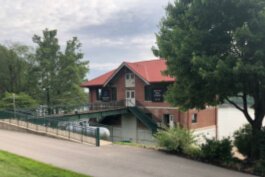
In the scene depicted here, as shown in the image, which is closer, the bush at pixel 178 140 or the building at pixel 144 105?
the bush at pixel 178 140

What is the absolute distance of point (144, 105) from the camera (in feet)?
126

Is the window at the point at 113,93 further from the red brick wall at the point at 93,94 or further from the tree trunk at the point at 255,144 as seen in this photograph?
the tree trunk at the point at 255,144

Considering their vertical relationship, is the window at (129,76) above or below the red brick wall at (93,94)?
→ above

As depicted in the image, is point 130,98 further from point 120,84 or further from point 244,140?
point 244,140

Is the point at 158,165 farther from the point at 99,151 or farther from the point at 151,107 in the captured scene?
the point at 151,107

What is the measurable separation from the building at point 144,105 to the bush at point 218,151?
1827 centimetres

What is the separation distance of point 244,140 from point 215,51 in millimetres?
5014

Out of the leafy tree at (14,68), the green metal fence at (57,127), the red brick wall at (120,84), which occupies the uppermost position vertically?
the leafy tree at (14,68)

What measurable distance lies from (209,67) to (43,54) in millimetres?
40307

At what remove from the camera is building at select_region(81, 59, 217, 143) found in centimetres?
3591

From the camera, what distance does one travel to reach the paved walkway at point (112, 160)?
42.0 feet

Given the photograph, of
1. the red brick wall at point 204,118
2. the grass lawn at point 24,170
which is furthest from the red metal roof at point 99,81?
the grass lawn at point 24,170

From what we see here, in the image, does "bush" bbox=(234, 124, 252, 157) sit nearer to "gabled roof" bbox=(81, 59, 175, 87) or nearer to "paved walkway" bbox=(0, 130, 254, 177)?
"paved walkway" bbox=(0, 130, 254, 177)

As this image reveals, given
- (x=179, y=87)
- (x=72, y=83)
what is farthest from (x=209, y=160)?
(x=72, y=83)
